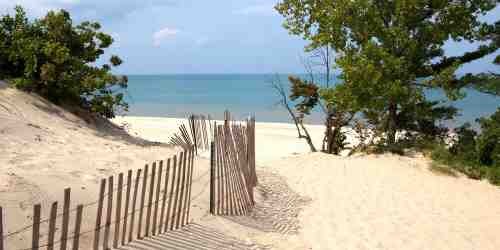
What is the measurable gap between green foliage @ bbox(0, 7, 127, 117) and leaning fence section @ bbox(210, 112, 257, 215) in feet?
15.8

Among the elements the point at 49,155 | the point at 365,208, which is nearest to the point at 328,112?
the point at 365,208

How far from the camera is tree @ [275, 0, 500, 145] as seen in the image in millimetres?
13750

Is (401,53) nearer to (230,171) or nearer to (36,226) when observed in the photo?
(230,171)

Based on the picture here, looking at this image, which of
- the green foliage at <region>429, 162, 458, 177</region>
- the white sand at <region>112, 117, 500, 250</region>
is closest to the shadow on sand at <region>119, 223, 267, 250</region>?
the white sand at <region>112, 117, 500, 250</region>

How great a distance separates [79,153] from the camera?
866 cm

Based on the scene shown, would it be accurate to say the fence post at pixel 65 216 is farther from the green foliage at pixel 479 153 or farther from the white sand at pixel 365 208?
the green foliage at pixel 479 153

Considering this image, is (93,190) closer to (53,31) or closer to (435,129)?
(53,31)

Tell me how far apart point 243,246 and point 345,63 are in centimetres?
864

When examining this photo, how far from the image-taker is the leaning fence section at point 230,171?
23.8 ft

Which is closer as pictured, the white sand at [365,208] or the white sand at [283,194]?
the white sand at [283,194]

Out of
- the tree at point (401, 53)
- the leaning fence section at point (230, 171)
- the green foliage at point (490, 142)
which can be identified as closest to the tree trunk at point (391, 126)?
the tree at point (401, 53)

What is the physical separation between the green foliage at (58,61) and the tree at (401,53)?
5.89 metres

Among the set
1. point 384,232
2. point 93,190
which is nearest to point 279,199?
point 384,232

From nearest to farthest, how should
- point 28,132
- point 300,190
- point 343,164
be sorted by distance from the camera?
point 28,132
point 300,190
point 343,164
